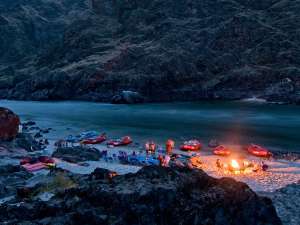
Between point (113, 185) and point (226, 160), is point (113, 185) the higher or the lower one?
the higher one

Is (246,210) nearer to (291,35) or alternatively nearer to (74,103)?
(74,103)

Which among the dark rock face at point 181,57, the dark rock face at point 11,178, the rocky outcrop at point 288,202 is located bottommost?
the rocky outcrop at point 288,202

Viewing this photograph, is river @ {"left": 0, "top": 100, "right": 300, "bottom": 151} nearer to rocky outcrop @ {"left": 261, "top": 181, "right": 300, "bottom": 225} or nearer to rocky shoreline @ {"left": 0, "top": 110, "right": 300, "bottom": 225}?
rocky outcrop @ {"left": 261, "top": 181, "right": 300, "bottom": 225}

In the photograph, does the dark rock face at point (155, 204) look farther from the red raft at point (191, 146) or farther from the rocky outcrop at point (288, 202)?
the red raft at point (191, 146)

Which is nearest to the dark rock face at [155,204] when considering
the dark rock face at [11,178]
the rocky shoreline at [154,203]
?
the rocky shoreline at [154,203]

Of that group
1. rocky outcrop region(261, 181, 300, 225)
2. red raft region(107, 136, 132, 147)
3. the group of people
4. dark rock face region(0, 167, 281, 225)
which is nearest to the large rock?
red raft region(107, 136, 132, 147)

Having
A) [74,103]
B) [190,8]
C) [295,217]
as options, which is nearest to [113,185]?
[295,217]

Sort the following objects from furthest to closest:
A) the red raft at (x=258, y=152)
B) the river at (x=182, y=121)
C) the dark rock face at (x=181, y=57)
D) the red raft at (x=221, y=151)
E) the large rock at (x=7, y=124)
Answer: the dark rock face at (x=181, y=57)
the river at (x=182, y=121)
the large rock at (x=7, y=124)
the red raft at (x=221, y=151)
the red raft at (x=258, y=152)
